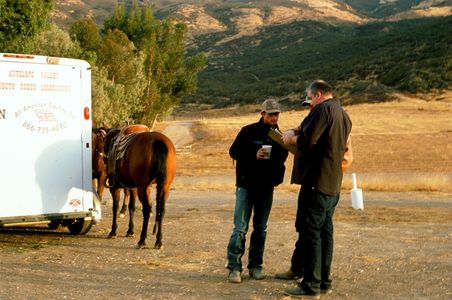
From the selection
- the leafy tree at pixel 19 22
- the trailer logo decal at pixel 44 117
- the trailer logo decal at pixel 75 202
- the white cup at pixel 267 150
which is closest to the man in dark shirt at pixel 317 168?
the white cup at pixel 267 150

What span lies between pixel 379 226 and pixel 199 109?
250ft

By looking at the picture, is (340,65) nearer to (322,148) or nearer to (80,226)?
(80,226)

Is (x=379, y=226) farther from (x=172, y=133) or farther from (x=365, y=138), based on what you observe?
(x=172, y=133)

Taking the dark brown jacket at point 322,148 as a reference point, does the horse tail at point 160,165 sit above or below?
below

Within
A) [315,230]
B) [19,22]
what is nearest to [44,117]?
[315,230]

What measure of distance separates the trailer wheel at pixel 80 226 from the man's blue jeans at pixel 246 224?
4507 mm

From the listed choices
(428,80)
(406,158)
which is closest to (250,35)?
(428,80)

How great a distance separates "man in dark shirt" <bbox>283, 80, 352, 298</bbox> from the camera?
302 inches

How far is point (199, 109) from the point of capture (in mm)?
89562

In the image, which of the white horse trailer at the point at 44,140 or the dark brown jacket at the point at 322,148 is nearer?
the dark brown jacket at the point at 322,148

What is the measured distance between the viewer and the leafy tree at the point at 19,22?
784 inches

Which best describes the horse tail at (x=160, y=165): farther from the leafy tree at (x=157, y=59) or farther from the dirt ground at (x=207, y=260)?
the leafy tree at (x=157, y=59)

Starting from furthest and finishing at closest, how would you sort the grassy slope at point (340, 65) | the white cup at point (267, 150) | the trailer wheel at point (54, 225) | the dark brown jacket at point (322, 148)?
the grassy slope at point (340, 65), the trailer wheel at point (54, 225), the white cup at point (267, 150), the dark brown jacket at point (322, 148)

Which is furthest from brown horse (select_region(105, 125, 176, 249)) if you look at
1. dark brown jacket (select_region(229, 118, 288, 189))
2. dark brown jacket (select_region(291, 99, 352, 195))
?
dark brown jacket (select_region(291, 99, 352, 195))
